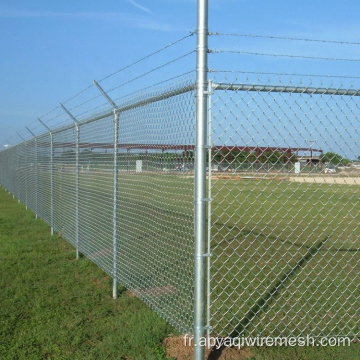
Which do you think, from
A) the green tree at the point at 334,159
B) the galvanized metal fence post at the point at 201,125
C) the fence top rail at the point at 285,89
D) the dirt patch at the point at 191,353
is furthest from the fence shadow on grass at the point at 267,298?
the fence top rail at the point at 285,89

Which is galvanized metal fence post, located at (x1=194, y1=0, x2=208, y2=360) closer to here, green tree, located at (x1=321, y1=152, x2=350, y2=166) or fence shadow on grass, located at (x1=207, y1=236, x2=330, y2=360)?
fence shadow on grass, located at (x1=207, y1=236, x2=330, y2=360)

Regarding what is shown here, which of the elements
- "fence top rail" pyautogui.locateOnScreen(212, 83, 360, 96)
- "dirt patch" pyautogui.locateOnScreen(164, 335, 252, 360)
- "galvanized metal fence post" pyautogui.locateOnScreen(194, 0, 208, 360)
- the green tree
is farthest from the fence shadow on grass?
"fence top rail" pyautogui.locateOnScreen(212, 83, 360, 96)

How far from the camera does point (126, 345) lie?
4156mm

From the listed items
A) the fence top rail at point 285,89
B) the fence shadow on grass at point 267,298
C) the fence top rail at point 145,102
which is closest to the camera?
the fence top rail at point 285,89

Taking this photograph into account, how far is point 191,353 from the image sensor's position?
12.7 feet

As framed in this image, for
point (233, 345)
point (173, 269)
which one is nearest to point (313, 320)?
point (233, 345)

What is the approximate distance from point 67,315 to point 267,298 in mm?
2200

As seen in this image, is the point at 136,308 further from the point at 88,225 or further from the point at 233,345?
the point at 88,225

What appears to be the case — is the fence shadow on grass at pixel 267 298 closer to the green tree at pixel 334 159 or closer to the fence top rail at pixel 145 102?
the green tree at pixel 334 159

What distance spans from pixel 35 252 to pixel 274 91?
5748 mm

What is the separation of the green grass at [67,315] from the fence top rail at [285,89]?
2201 mm

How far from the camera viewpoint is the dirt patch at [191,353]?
3799 millimetres

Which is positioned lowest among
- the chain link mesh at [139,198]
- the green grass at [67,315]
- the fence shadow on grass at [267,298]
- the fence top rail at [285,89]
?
the green grass at [67,315]

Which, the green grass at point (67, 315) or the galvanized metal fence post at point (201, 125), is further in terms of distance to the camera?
the green grass at point (67, 315)
